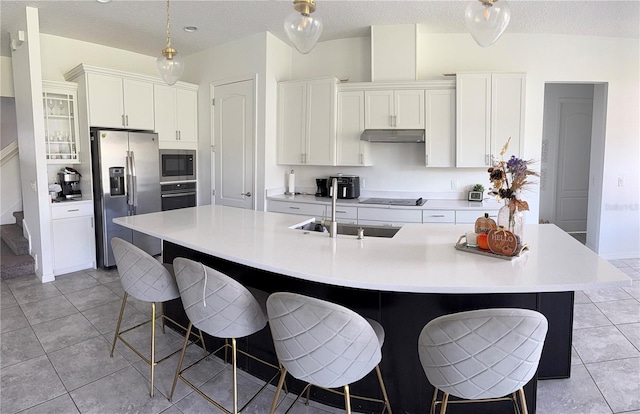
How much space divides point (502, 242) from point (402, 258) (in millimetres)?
501

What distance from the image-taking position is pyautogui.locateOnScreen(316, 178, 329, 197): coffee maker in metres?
4.79

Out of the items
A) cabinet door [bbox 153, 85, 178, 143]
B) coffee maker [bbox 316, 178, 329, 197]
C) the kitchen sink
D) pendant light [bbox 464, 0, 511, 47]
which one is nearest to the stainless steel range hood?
coffee maker [bbox 316, 178, 329, 197]

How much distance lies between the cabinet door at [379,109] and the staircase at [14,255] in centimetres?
417

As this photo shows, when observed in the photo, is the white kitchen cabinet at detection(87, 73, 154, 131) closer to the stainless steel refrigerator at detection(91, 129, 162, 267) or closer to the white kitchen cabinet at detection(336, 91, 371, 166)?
the stainless steel refrigerator at detection(91, 129, 162, 267)

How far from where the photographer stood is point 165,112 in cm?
495

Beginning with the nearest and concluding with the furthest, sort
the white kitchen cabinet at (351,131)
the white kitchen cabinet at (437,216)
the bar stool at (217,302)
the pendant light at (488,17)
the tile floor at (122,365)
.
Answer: the bar stool at (217,302) < the pendant light at (488,17) < the tile floor at (122,365) < the white kitchen cabinet at (437,216) < the white kitchen cabinet at (351,131)

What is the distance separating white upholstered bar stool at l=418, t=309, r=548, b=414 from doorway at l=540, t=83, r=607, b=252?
5.89 meters

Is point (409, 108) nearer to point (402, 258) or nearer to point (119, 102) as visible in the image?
point (402, 258)

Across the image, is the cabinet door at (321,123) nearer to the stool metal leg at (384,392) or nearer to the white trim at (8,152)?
the stool metal leg at (384,392)

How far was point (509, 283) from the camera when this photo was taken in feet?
4.86

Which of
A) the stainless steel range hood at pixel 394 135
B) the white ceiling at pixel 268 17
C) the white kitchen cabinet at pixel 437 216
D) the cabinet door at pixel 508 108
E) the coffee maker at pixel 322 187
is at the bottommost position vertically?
the white kitchen cabinet at pixel 437 216

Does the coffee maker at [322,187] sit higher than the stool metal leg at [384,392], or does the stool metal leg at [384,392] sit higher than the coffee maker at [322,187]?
the coffee maker at [322,187]

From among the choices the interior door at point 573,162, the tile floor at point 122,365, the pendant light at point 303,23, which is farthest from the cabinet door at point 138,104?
the interior door at point 573,162

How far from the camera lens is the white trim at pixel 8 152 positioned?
513cm
